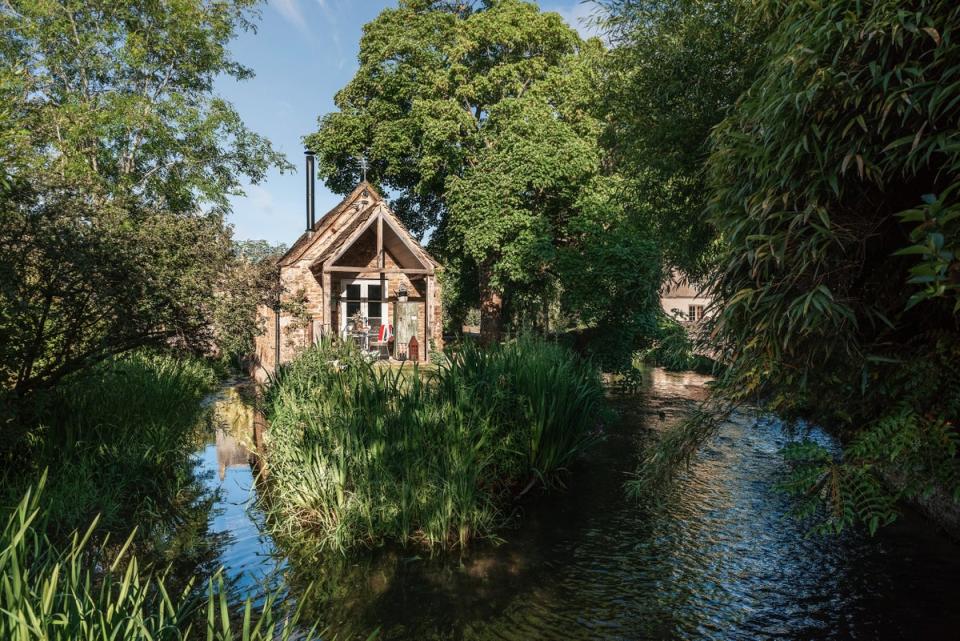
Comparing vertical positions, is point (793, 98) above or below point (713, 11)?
below

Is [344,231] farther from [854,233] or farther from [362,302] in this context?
[854,233]

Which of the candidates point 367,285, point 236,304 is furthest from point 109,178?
point 236,304

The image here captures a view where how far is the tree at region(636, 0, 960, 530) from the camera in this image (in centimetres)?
338

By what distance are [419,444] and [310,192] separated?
66.1 ft

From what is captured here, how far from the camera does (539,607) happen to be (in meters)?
5.19

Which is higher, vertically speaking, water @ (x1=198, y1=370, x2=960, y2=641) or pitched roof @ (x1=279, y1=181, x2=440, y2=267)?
pitched roof @ (x1=279, y1=181, x2=440, y2=267)

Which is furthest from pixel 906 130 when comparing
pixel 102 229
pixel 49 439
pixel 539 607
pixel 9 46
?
pixel 9 46

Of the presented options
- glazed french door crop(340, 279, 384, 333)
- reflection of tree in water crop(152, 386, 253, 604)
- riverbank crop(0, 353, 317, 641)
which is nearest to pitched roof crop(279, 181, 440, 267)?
glazed french door crop(340, 279, 384, 333)

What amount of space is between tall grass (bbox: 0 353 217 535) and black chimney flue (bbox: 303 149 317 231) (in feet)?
49.9

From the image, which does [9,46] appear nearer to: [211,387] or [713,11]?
[211,387]

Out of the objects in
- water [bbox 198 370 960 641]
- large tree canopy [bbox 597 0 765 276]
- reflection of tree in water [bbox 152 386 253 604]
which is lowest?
water [bbox 198 370 960 641]

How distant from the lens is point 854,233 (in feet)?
13.1

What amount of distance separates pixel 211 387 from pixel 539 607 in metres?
14.3

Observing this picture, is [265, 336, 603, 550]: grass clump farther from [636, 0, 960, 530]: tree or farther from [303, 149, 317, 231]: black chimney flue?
[303, 149, 317, 231]: black chimney flue
